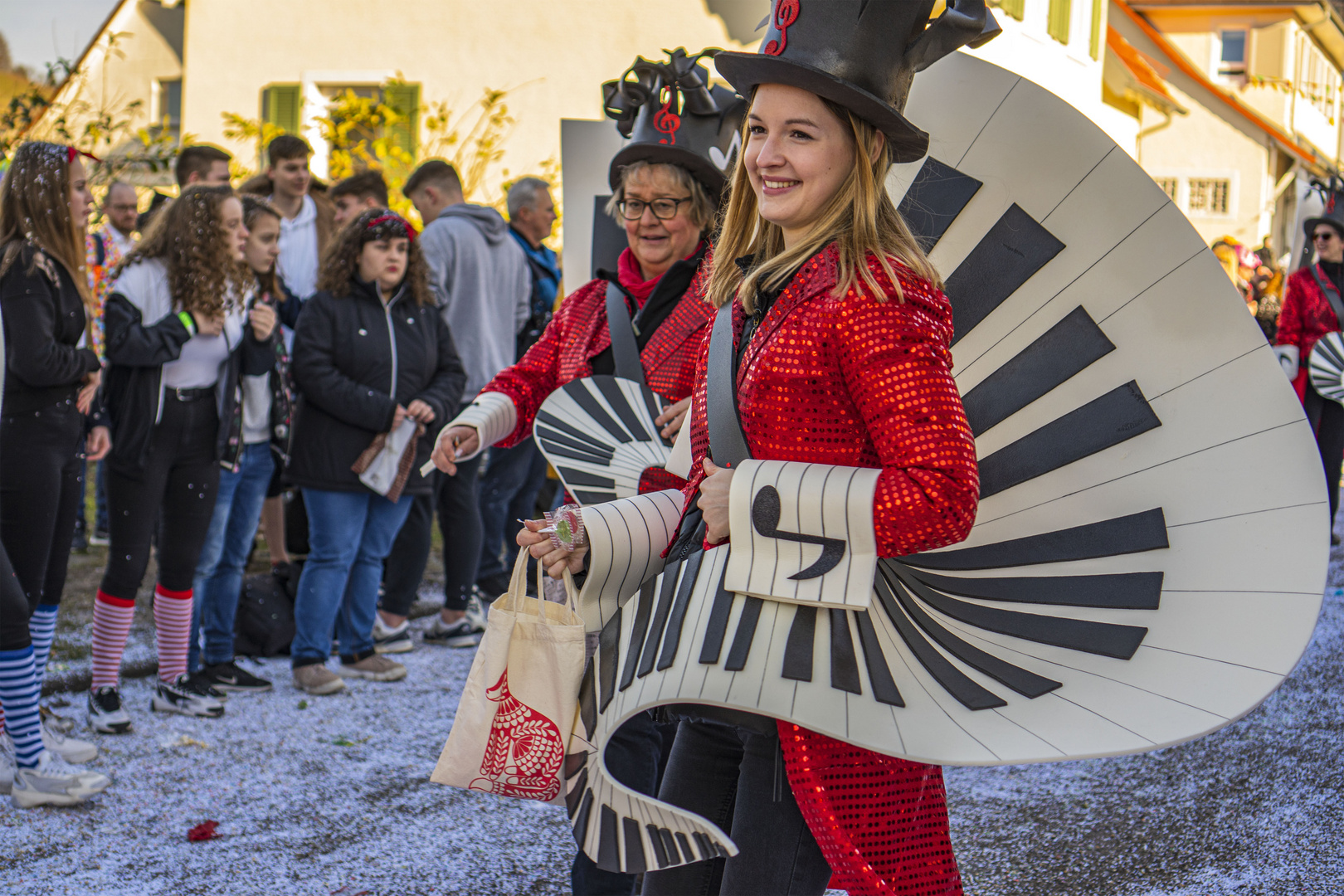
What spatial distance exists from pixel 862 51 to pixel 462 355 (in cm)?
459

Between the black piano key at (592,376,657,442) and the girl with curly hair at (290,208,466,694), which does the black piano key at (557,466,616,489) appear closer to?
the black piano key at (592,376,657,442)

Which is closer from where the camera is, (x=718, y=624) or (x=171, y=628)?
(x=718, y=624)

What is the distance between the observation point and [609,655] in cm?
188

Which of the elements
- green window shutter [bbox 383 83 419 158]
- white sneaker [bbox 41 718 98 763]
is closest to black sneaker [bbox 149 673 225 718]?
white sneaker [bbox 41 718 98 763]

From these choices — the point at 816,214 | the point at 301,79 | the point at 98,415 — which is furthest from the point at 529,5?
the point at 816,214

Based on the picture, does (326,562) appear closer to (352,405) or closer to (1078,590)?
(352,405)

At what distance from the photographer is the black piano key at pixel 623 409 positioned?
2766 mm

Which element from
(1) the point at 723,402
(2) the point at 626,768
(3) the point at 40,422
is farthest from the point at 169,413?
(1) the point at 723,402

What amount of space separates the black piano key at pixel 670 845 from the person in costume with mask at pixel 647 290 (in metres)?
0.98

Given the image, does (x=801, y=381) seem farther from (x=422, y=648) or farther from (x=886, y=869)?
(x=422, y=648)

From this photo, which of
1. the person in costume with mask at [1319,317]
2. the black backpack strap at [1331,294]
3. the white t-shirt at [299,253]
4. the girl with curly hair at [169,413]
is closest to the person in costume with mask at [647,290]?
the girl with curly hair at [169,413]

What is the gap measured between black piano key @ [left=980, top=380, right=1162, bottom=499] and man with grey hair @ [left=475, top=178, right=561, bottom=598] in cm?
452

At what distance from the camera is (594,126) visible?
4152 mm

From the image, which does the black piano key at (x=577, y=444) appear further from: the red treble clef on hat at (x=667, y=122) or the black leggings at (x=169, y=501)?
the black leggings at (x=169, y=501)
